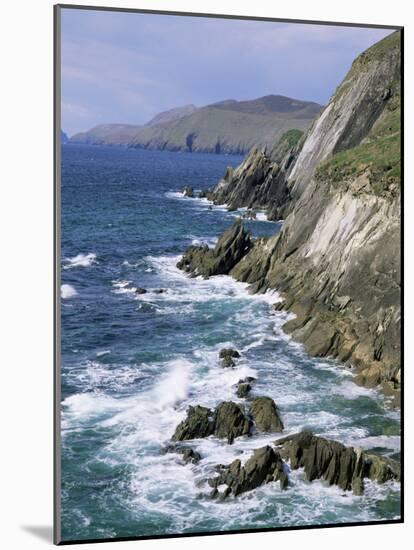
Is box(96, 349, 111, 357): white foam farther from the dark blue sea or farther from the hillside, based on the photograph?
the hillside

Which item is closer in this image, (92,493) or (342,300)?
(92,493)

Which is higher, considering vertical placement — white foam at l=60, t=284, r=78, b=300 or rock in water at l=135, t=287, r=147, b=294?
white foam at l=60, t=284, r=78, b=300

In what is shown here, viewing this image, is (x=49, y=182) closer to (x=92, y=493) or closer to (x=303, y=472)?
(x=92, y=493)

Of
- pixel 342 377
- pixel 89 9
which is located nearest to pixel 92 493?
pixel 342 377

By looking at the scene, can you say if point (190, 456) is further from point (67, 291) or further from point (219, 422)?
point (67, 291)

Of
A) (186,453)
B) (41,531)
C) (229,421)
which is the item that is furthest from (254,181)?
(41,531)

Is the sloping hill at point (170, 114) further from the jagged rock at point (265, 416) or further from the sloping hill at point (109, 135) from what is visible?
the jagged rock at point (265, 416)

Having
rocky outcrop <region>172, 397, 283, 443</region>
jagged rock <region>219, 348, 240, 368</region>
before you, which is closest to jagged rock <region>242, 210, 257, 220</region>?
jagged rock <region>219, 348, 240, 368</region>
